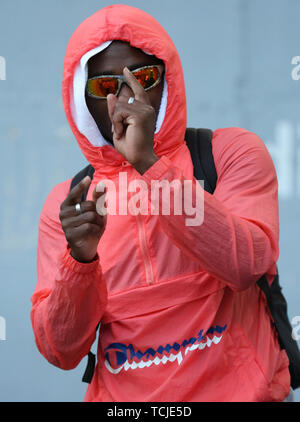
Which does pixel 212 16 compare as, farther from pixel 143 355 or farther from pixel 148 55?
pixel 143 355

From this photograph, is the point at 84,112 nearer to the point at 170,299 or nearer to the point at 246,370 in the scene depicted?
the point at 170,299

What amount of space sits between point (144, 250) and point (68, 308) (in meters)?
0.21

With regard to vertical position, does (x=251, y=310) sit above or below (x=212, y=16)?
below

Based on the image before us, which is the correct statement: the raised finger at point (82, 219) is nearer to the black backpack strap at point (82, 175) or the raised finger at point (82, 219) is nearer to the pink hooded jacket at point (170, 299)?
the pink hooded jacket at point (170, 299)

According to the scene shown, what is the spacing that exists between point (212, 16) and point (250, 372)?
73.0 inches

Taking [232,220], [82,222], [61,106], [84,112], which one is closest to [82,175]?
[84,112]

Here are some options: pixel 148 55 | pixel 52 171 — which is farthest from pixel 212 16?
pixel 148 55

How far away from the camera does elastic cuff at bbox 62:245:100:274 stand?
4.45 feet

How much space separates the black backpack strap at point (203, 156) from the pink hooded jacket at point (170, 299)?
0.01 metres

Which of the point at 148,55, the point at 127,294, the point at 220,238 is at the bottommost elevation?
the point at 127,294

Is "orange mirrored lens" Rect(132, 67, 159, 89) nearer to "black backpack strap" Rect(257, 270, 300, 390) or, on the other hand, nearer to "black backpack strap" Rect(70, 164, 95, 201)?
"black backpack strap" Rect(70, 164, 95, 201)

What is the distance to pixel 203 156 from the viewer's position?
153 cm

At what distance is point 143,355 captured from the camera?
4.78ft

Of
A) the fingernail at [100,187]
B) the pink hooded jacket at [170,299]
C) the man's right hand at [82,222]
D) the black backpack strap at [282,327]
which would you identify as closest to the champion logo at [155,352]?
the pink hooded jacket at [170,299]
